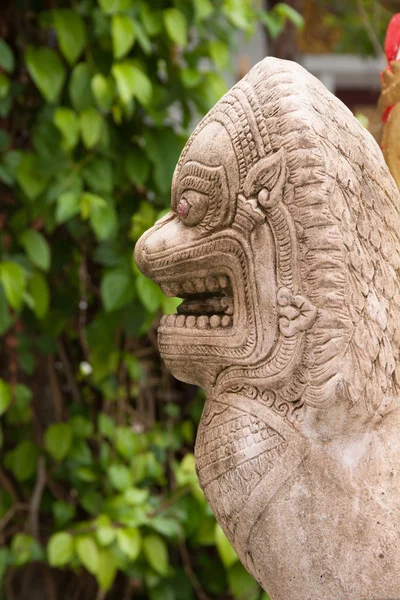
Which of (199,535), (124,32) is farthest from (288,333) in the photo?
(199,535)

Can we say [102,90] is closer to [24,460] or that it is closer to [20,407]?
[20,407]

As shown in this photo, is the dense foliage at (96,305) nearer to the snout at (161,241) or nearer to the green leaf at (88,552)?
the green leaf at (88,552)

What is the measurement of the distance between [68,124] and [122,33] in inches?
6.7

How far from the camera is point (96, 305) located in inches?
67.4

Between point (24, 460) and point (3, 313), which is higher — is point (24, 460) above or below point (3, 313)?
below

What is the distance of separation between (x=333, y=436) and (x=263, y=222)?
21 cm

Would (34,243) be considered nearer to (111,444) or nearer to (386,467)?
(111,444)

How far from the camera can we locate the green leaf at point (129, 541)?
1.40 metres

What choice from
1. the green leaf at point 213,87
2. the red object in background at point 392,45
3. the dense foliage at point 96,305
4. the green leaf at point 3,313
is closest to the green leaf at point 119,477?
the dense foliage at point 96,305

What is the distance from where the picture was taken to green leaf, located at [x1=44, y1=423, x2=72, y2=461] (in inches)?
60.9

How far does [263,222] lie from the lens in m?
0.77

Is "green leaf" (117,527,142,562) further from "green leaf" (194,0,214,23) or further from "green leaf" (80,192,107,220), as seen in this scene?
"green leaf" (194,0,214,23)

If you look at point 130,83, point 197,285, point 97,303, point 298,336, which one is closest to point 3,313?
point 97,303

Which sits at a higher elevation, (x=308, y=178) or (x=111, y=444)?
(x=308, y=178)
